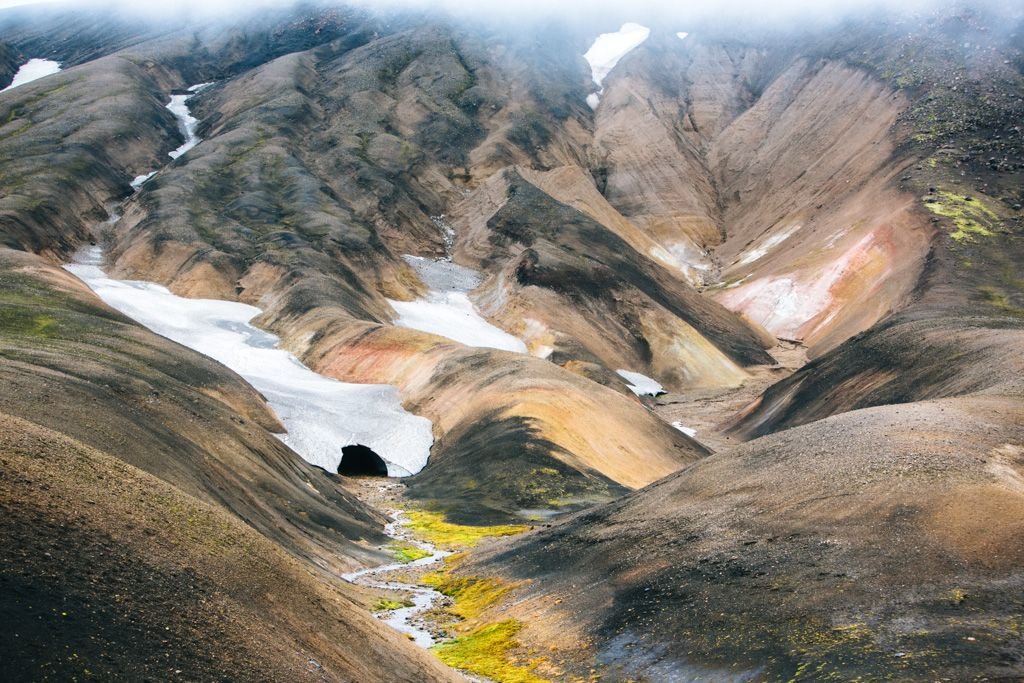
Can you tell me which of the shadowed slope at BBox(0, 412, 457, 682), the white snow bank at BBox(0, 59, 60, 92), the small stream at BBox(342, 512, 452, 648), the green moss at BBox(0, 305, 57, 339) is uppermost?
the shadowed slope at BBox(0, 412, 457, 682)

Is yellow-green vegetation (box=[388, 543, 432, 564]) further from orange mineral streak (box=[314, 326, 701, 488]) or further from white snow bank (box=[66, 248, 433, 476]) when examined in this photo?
white snow bank (box=[66, 248, 433, 476])

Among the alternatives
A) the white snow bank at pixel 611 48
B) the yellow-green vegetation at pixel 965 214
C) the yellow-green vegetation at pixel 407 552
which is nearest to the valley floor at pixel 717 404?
the yellow-green vegetation at pixel 965 214

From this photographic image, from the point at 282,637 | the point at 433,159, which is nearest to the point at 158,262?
the point at 433,159

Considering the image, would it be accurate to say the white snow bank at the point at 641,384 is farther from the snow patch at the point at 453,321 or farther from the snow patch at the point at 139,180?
the snow patch at the point at 139,180

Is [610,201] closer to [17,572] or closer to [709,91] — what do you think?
[709,91]

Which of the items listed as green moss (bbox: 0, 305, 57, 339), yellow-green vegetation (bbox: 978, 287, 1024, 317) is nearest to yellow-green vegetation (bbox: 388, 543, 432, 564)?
green moss (bbox: 0, 305, 57, 339)

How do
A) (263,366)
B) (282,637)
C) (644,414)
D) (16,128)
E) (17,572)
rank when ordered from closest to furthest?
1. (17,572)
2. (282,637)
3. (644,414)
4. (263,366)
5. (16,128)
